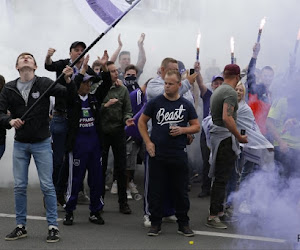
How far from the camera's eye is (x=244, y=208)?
589 cm

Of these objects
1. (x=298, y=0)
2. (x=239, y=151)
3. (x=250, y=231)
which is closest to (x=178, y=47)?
(x=298, y=0)

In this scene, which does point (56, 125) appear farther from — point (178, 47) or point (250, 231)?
point (178, 47)

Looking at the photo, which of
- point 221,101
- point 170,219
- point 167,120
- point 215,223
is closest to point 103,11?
point 167,120

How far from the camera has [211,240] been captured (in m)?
5.24

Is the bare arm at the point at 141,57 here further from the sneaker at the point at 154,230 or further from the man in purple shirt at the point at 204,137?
the sneaker at the point at 154,230

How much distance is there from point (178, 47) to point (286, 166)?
11.6 ft

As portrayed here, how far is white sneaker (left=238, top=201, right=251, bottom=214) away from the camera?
5.86m

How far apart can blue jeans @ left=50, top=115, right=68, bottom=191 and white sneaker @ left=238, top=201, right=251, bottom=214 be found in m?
1.85

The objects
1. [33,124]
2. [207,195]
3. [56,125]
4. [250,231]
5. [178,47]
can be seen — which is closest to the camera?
[33,124]

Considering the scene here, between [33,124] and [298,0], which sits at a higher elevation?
[298,0]

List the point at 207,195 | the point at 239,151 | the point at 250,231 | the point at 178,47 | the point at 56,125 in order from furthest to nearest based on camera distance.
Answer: the point at 178,47 → the point at 207,195 → the point at 56,125 → the point at 239,151 → the point at 250,231

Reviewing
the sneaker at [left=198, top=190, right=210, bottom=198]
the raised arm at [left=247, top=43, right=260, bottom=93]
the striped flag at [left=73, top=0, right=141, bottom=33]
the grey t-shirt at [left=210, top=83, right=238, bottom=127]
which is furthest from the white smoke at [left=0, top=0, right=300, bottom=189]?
the striped flag at [left=73, top=0, right=141, bottom=33]

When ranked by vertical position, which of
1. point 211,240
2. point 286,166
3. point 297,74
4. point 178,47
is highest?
→ point 178,47

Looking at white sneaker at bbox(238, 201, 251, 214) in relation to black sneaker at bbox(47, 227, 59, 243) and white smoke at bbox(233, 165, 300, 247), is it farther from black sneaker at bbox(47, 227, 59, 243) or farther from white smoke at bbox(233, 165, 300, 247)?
black sneaker at bbox(47, 227, 59, 243)
